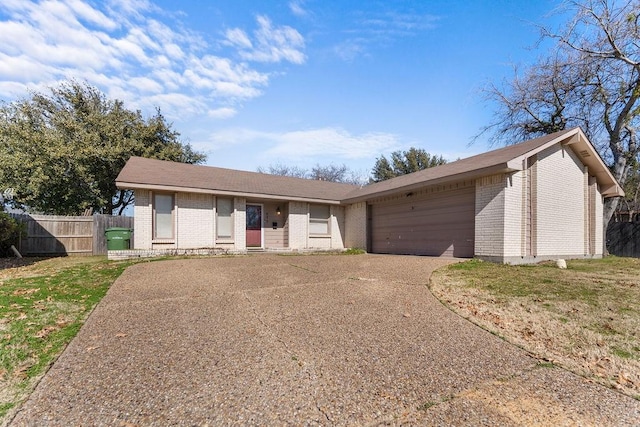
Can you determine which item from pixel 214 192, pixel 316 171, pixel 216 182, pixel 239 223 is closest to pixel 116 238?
pixel 214 192

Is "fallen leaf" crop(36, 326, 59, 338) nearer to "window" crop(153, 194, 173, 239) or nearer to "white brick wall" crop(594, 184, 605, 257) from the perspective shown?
"window" crop(153, 194, 173, 239)

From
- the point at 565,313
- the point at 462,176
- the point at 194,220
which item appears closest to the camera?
the point at 565,313

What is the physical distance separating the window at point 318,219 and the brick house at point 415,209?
0.17 feet

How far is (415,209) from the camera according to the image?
12.6m

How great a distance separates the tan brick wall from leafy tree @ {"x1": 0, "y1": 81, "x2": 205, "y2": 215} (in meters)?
12.9

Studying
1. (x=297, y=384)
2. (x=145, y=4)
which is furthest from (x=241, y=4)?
(x=297, y=384)

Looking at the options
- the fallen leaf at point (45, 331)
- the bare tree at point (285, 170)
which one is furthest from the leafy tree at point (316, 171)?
the fallen leaf at point (45, 331)

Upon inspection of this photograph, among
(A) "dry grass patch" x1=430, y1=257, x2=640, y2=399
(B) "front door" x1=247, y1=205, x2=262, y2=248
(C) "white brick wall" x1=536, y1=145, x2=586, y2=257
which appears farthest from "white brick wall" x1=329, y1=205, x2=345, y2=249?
(A) "dry grass patch" x1=430, y1=257, x2=640, y2=399

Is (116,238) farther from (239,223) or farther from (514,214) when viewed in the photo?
(514,214)

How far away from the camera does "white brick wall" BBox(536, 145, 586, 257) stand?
1038 cm

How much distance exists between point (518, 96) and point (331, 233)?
41.4ft

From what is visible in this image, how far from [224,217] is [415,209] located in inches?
306

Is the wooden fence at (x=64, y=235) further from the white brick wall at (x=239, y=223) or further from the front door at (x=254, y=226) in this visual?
the front door at (x=254, y=226)

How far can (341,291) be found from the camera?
19.4ft
